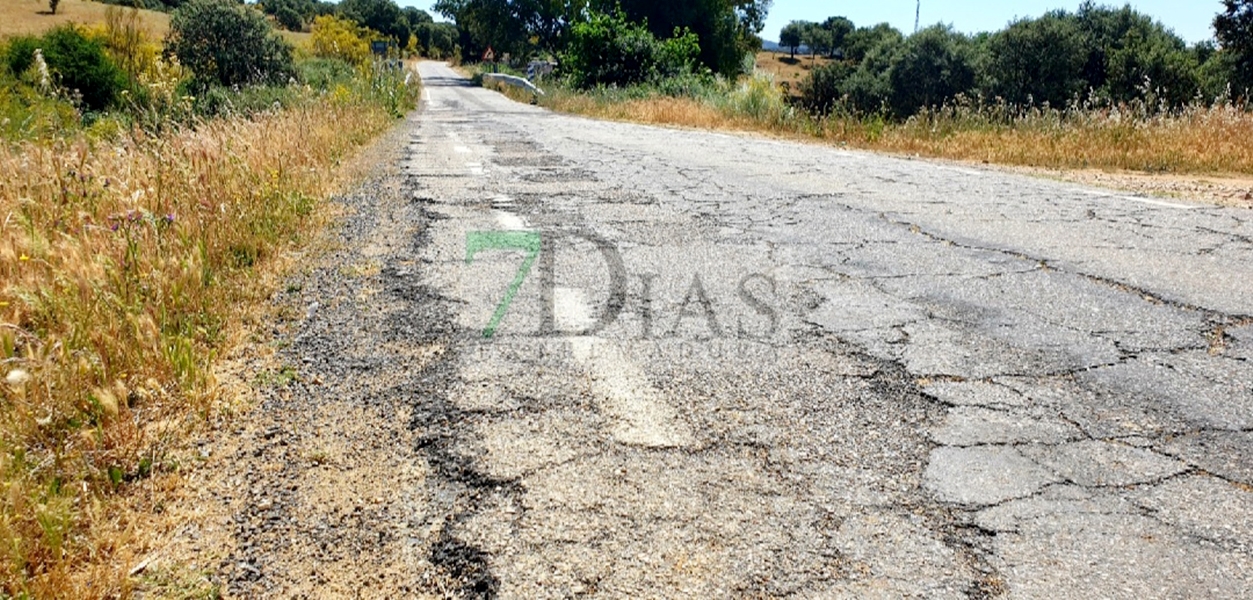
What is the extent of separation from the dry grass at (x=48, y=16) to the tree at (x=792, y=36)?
67629mm

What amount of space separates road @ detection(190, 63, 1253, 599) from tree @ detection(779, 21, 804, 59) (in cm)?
10141

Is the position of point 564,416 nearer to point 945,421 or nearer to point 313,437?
point 313,437

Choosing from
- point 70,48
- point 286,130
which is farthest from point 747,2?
point 286,130

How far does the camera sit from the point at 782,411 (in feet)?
8.57

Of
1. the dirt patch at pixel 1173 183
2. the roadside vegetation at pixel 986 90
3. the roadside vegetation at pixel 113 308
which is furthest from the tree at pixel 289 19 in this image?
the dirt patch at pixel 1173 183

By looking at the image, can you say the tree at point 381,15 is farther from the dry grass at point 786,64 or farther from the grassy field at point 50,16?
the dry grass at point 786,64

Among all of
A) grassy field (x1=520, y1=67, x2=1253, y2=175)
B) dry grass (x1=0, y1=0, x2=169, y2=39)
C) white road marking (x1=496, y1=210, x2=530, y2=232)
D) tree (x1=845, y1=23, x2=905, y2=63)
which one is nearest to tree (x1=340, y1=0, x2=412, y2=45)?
dry grass (x1=0, y1=0, x2=169, y2=39)

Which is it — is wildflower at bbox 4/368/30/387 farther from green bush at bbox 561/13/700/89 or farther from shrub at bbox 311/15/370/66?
shrub at bbox 311/15/370/66

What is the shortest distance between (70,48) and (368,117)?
18.4 m

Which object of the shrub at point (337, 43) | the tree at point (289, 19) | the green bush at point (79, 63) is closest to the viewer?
the green bush at point (79, 63)

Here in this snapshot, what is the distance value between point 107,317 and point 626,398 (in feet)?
6.42

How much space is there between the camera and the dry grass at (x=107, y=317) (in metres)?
1.90

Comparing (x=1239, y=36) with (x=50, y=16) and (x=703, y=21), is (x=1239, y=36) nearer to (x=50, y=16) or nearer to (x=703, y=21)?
(x=703, y=21)

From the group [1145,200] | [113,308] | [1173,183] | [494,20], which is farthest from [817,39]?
[113,308]
